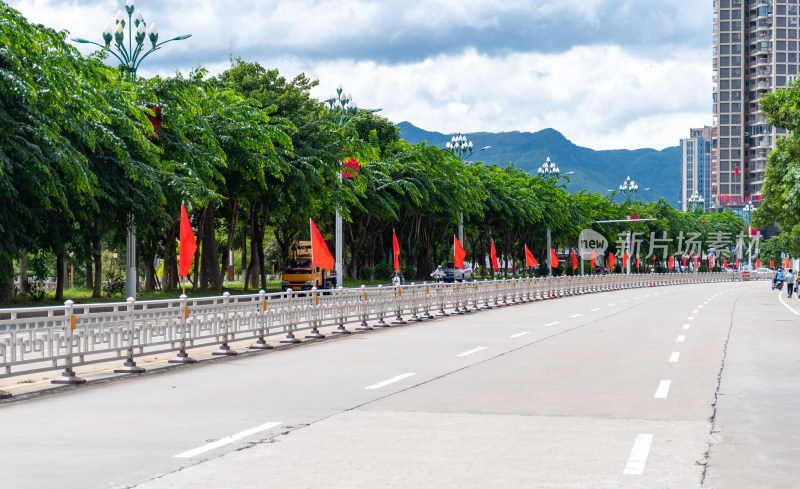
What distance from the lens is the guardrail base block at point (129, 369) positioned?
15.2m

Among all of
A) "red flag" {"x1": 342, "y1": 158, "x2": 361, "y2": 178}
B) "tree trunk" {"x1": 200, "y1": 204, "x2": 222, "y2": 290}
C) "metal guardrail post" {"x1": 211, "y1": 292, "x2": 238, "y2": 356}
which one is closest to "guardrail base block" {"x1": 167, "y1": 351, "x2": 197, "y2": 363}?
"metal guardrail post" {"x1": 211, "y1": 292, "x2": 238, "y2": 356}

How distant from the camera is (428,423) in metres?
10.0

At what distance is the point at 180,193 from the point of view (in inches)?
1337

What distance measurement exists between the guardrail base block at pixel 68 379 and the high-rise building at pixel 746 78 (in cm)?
18289

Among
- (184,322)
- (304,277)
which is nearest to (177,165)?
(184,322)

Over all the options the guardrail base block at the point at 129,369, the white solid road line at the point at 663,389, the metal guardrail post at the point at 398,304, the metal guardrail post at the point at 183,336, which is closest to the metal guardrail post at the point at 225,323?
the metal guardrail post at the point at 183,336

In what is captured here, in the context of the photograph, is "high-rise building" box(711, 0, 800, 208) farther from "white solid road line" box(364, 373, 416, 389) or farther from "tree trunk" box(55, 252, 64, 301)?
"white solid road line" box(364, 373, 416, 389)

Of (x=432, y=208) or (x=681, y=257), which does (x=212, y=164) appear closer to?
(x=432, y=208)

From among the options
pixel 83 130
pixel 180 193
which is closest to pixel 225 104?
pixel 180 193

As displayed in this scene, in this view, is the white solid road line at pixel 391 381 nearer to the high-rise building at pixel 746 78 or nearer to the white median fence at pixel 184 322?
the white median fence at pixel 184 322

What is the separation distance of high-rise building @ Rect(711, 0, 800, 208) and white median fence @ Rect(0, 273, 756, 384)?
16449cm

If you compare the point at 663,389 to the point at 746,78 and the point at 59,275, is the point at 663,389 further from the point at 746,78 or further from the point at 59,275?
the point at 746,78

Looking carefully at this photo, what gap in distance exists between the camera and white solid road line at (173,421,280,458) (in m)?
8.40

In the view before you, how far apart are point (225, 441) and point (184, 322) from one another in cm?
825
